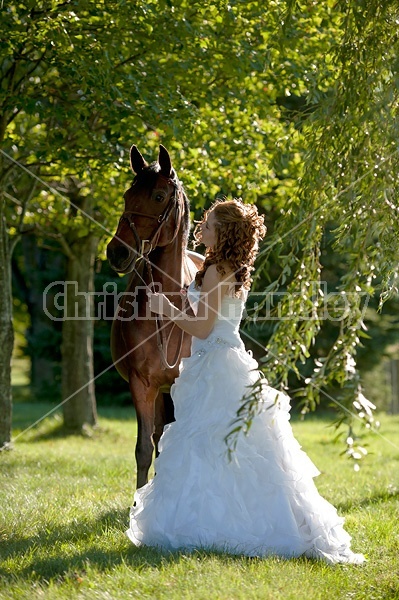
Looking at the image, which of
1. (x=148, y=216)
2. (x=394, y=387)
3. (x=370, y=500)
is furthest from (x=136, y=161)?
(x=394, y=387)

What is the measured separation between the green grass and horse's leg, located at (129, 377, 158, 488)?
0.38m

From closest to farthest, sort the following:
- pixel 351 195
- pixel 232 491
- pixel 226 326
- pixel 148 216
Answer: pixel 351 195, pixel 232 491, pixel 226 326, pixel 148 216

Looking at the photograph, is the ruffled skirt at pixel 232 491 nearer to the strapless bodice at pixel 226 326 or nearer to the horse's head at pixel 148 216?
the strapless bodice at pixel 226 326

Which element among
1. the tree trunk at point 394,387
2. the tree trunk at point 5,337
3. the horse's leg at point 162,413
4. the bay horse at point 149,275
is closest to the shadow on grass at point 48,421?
the tree trunk at point 5,337

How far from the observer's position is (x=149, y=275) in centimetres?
641

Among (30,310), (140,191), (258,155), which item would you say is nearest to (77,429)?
(258,155)

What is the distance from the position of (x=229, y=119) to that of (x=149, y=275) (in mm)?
4728

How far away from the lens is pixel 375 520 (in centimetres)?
639

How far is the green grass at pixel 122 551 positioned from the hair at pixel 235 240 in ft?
4.20

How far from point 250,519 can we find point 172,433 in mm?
764

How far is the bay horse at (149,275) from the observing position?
244 inches

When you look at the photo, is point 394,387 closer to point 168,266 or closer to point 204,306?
point 168,266

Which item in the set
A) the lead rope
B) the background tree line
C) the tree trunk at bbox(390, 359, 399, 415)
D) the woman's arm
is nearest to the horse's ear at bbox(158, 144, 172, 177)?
the lead rope

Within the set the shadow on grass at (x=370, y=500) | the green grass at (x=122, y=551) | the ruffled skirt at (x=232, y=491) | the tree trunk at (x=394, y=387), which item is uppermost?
the ruffled skirt at (x=232, y=491)
